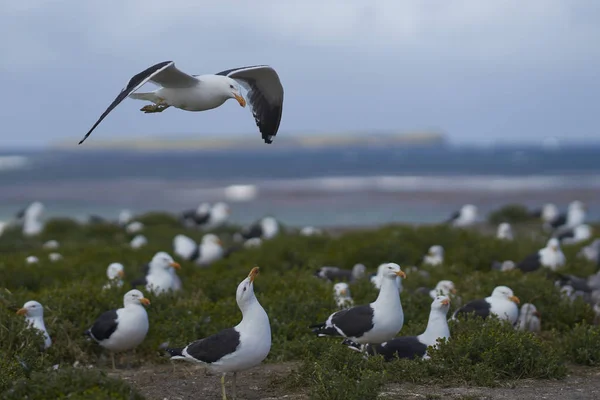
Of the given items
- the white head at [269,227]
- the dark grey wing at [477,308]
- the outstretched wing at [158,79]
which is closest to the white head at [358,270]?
the dark grey wing at [477,308]

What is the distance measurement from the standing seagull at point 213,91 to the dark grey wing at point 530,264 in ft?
20.0

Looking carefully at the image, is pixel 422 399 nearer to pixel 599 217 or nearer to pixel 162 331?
pixel 162 331

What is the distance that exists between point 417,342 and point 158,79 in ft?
11.2

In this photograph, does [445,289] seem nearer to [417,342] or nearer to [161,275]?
[417,342]

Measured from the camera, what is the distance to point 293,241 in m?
16.4

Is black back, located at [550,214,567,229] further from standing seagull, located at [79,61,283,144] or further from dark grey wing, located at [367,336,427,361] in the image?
dark grey wing, located at [367,336,427,361]

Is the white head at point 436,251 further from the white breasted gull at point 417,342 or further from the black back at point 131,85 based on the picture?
the black back at point 131,85

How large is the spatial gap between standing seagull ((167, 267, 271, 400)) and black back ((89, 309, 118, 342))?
194cm

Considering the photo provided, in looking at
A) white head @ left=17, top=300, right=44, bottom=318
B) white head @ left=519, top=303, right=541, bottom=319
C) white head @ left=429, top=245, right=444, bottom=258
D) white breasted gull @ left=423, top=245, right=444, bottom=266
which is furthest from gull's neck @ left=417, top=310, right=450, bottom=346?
white head @ left=429, top=245, right=444, bottom=258

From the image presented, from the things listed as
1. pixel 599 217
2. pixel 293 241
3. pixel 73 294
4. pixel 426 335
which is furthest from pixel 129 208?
pixel 426 335

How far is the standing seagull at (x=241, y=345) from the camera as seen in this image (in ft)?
23.0

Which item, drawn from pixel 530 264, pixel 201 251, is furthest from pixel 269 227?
pixel 530 264

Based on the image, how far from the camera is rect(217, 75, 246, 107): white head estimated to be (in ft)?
26.8

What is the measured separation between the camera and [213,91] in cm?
823
